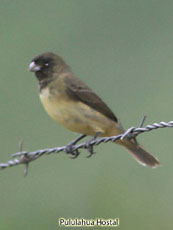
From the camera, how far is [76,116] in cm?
881

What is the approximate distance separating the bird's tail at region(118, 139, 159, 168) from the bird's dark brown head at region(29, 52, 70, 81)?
113 cm

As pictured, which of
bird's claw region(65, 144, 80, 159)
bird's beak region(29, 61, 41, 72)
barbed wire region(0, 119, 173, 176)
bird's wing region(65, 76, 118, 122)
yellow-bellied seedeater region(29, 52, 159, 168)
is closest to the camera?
barbed wire region(0, 119, 173, 176)

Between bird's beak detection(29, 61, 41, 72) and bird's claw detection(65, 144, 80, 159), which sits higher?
bird's beak detection(29, 61, 41, 72)

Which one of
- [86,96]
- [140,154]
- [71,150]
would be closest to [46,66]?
[86,96]

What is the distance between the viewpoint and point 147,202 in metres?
9.98

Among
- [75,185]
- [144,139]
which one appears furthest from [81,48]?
[75,185]

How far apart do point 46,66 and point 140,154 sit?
151cm

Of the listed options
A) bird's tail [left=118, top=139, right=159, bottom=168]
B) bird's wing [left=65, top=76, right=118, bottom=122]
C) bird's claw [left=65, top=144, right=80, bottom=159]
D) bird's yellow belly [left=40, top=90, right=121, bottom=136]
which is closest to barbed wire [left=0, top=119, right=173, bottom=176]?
bird's claw [left=65, top=144, right=80, bottom=159]

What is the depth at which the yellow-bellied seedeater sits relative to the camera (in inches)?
348

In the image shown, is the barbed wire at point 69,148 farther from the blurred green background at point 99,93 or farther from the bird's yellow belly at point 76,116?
the blurred green background at point 99,93

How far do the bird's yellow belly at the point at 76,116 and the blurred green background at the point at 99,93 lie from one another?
1.13m

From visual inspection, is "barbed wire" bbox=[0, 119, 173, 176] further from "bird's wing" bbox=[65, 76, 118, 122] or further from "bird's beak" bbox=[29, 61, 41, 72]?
"bird's beak" bbox=[29, 61, 41, 72]

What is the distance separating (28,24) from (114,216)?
8.45 meters

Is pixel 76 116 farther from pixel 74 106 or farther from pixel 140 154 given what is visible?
pixel 140 154
